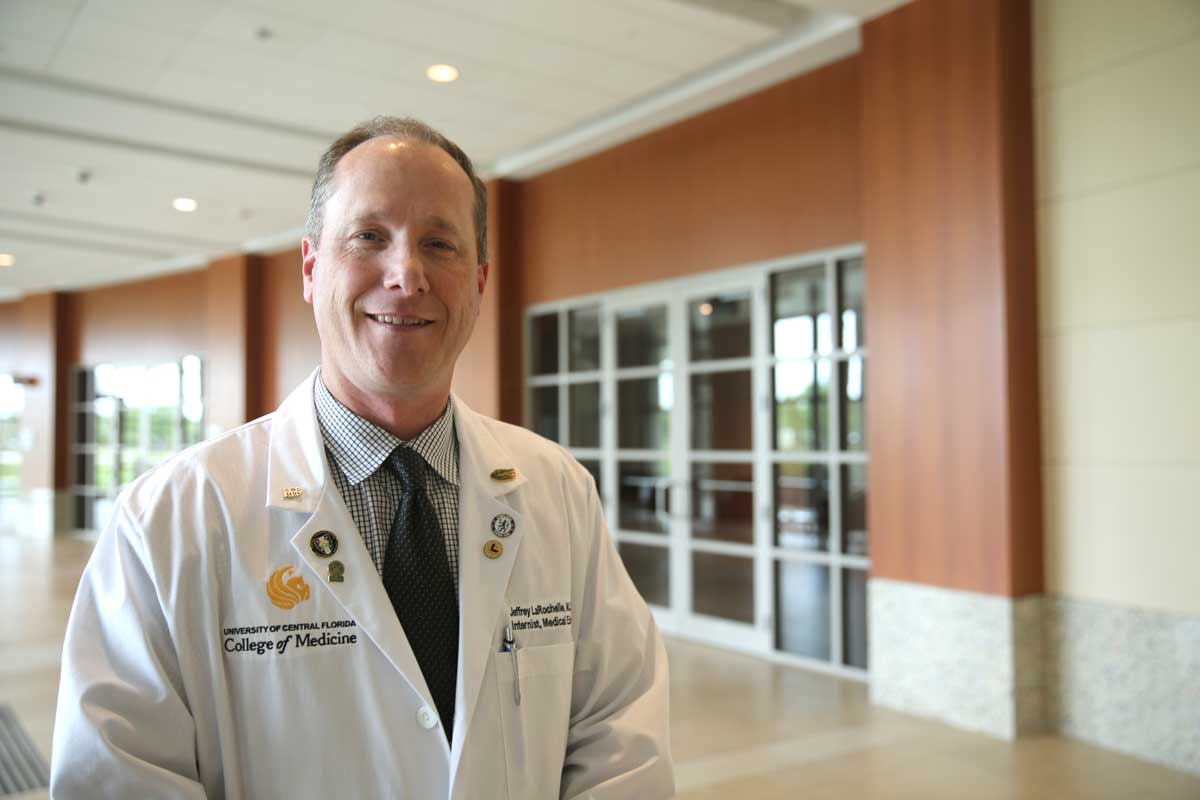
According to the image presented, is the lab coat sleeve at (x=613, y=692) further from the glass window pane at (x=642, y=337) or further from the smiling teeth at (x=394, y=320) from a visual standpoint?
the glass window pane at (x=642, y=337)

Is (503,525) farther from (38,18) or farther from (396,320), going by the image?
(38,18)

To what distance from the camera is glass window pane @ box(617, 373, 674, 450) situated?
764 centimetres

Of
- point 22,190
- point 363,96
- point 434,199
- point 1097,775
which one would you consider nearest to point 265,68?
point 363,96

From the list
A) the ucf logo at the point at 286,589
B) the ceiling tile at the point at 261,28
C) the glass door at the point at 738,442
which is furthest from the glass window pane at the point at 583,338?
the ucf logo at the point at 286,589

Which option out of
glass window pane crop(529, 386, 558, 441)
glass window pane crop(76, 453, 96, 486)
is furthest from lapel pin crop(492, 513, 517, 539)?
glass window pane crop(76, 453, 96, 486)

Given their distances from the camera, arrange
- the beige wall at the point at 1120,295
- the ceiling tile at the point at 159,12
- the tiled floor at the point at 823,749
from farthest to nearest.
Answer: the ceiling tile at the point at 159,12 < the beige wall at the point at 1120,295 < the tiled floor at the point at 823,749

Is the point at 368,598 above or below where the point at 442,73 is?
below

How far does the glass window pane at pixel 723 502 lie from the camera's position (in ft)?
22.7

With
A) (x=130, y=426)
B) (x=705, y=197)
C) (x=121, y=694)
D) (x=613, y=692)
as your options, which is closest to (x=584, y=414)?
(x=705, y=197)

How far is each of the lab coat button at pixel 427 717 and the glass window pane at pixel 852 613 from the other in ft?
16.8

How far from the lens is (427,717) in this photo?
4.64ft

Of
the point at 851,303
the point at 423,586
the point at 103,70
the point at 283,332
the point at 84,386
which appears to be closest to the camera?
the point at 423,586

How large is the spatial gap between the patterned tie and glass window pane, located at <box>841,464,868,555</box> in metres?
4.95

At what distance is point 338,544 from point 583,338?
23.5 feet
